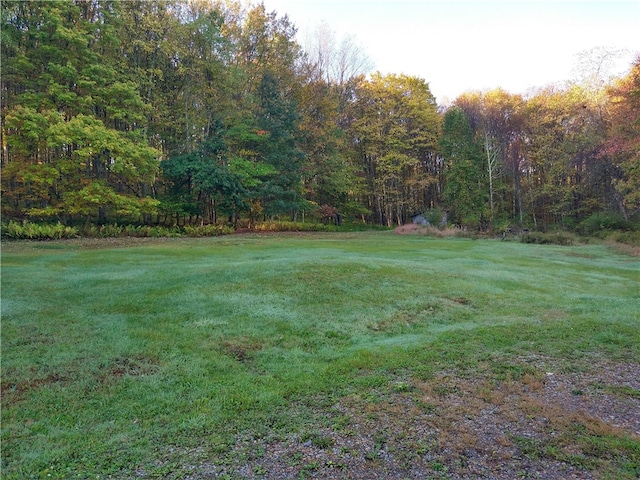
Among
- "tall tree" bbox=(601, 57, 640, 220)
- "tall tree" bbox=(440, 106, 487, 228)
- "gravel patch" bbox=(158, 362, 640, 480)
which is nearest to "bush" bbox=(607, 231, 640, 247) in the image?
"tall tree" bbox=(601, 57, 640, 220)

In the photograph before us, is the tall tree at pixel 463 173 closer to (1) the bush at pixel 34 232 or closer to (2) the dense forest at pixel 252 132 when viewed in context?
(2) the dense forest at pixel 252 132

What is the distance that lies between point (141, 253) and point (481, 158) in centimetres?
2785

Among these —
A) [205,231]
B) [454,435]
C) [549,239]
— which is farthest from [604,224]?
[454,435]

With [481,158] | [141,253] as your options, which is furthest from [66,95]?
[481,158]

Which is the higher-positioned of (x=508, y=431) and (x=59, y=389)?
(x=59, y=389)

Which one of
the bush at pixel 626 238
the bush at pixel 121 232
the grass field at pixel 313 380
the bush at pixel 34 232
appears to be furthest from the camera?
the bush at pixel 626 238

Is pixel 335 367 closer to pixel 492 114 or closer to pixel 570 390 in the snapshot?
pixel 570 390

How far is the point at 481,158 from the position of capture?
32.0 meters

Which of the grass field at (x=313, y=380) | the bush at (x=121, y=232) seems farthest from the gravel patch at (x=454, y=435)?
the bush at (x=121, y=232)

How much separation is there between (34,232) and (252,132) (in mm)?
13795

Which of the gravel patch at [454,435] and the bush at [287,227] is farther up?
the bush at [287,227]

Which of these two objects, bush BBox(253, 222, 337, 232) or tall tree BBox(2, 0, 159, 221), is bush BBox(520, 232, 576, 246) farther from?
tall tree BBox(2, 0, 159, 221)

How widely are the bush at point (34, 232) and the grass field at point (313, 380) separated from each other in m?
9.15

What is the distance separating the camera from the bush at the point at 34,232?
49.6ft
